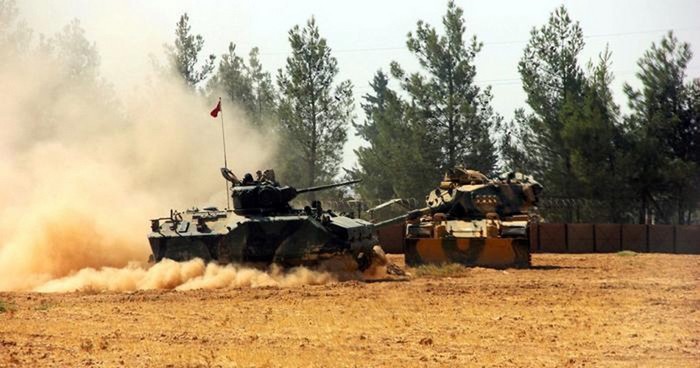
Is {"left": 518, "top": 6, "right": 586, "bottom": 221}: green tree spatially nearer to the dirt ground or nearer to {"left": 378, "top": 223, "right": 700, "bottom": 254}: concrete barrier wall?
{"left": 378, "top": 223, "right": 700, "bottom": 254}: concrete barrier wall

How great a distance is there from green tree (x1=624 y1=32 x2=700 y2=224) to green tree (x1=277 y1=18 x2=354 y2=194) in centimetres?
1377

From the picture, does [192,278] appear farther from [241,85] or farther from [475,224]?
[241,85]

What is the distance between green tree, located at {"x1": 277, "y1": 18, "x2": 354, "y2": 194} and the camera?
51.1 meters

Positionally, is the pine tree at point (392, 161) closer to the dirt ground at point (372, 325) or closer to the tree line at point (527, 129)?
the tree line at point (527, 129)

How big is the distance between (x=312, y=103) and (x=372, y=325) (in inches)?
1442

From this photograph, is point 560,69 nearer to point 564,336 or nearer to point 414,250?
point 414,250

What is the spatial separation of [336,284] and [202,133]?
73.2 feet

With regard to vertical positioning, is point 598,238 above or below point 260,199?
below

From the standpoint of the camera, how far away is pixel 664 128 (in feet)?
148

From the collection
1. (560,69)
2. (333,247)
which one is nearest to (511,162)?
(560,69)

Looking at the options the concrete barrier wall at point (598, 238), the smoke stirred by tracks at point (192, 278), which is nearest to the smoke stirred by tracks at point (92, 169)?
the smoke stirred by tracks at point (192, 278)

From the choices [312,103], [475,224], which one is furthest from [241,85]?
[475,224]

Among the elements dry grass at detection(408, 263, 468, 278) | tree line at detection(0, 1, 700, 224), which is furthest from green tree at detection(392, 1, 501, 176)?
dry grass at detection(408, 263, 468, 278)

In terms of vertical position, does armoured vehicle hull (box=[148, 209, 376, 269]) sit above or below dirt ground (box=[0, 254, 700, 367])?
above
